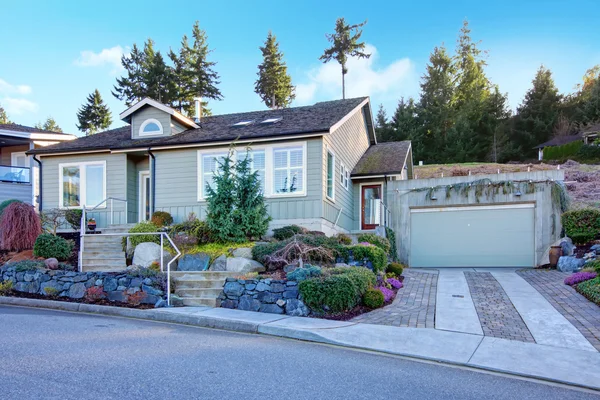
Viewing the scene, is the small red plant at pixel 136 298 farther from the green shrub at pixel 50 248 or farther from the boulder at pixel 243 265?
the green shrub at pixel 50 248

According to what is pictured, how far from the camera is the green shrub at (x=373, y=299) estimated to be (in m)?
9.07

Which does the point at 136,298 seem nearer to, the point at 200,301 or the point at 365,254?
the point at 200,301

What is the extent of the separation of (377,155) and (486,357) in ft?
48.7

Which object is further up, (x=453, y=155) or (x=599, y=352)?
(x=453, y=155)

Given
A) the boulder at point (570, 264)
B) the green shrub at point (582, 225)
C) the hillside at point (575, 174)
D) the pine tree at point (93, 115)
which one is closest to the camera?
the boulder at point (570, 264)

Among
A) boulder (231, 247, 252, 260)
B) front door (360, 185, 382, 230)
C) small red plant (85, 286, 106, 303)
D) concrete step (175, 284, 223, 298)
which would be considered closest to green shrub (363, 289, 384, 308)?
concrete step (175, 284, 223, 298)

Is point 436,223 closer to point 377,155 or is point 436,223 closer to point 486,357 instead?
point 377,155

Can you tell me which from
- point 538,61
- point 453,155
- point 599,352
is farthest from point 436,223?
point 538,61

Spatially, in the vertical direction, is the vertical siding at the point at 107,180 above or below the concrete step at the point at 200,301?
above

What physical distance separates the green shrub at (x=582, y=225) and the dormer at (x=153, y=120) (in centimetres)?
1348

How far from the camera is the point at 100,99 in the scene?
147 feet

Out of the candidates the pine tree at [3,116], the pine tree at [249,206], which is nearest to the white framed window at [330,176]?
the pine tree at [249,206]

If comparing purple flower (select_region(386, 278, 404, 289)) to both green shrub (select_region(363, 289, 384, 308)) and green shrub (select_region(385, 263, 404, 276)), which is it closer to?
green shrub (select_region(385, 263, 404, 276))

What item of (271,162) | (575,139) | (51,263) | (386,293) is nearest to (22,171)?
(51,263)
